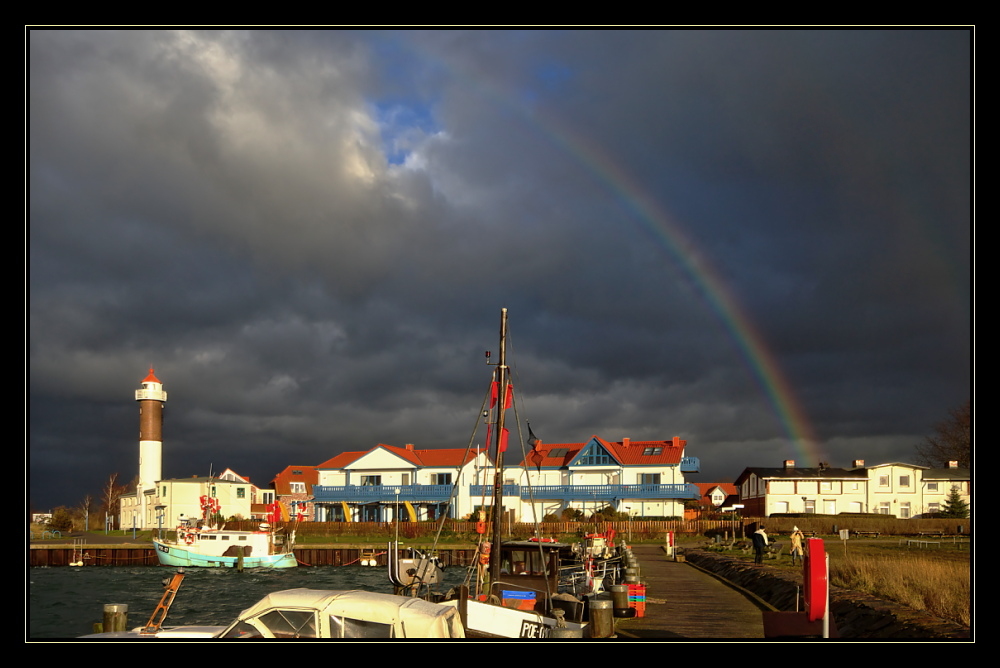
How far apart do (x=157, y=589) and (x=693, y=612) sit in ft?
131

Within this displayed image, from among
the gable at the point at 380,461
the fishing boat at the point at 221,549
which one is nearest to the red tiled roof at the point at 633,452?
the gable at the point at 380,461

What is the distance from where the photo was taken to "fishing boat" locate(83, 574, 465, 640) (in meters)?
15.1

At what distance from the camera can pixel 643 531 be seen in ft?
256

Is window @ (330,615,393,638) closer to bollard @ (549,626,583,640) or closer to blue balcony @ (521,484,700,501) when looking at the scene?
bollard @ (549,626,583,640)

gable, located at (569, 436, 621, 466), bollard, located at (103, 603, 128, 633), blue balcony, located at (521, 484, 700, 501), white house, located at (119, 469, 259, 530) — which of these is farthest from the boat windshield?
white house, located at (119, 469, 259, 530)

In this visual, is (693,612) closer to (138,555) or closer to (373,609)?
(373,609)

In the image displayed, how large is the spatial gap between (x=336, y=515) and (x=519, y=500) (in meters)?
21.6

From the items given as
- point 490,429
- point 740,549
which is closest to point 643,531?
point 740,549

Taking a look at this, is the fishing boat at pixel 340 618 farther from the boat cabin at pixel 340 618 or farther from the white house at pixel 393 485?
the white house at pixel 393 485

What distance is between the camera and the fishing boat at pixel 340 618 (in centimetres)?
1515

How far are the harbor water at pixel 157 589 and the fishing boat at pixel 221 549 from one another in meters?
1.28

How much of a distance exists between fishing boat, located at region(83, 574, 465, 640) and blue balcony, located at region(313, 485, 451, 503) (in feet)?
249
